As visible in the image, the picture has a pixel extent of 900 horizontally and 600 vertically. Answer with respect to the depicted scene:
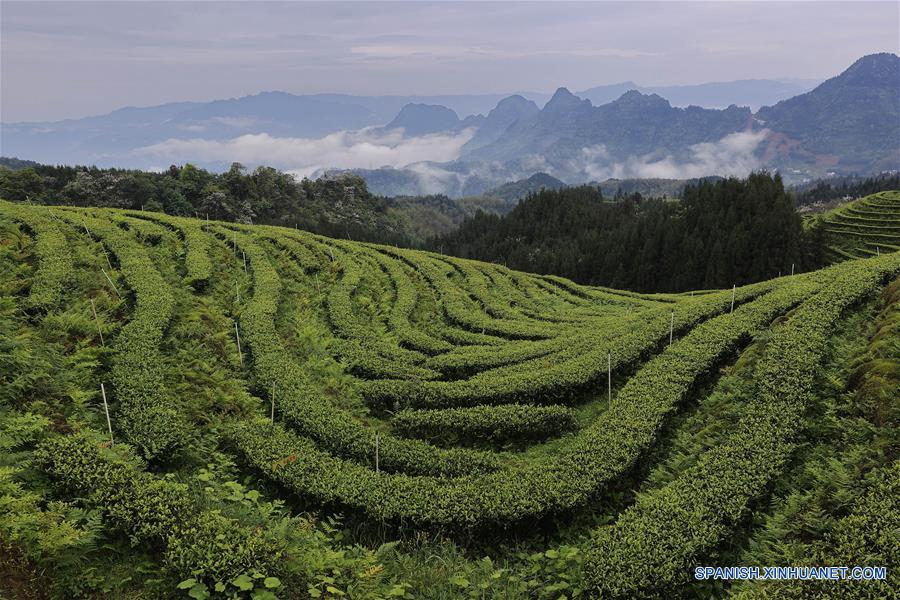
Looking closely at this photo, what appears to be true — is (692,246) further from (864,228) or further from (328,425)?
(328,425)

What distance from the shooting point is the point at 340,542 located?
1000 cm

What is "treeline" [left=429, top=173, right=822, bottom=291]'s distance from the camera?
67.6m

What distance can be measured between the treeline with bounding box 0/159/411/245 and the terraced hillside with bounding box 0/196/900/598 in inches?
2057

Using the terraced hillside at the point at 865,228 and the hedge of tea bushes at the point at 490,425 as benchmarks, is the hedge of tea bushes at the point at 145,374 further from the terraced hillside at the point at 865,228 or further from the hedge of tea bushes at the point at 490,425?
the terraced hillside at the point at 865,228

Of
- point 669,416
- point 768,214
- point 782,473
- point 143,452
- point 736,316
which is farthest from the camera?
point 768,214

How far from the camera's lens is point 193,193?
9162 cm

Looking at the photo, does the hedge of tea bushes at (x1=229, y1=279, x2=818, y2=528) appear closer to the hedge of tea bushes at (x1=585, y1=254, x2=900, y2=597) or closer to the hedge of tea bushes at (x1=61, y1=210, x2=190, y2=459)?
the hedge of tea bushes at (x1=585, y1=254, x2=900, y2=597)

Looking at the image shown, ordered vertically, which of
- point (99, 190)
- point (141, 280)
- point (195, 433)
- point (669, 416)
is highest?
point (99, 190)

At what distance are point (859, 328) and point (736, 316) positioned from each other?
405 centimetres

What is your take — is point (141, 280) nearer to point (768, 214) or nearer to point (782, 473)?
point (782, 473)

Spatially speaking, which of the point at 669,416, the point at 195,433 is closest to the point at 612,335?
the point at 669,416

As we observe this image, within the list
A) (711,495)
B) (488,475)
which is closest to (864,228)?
(711,495)

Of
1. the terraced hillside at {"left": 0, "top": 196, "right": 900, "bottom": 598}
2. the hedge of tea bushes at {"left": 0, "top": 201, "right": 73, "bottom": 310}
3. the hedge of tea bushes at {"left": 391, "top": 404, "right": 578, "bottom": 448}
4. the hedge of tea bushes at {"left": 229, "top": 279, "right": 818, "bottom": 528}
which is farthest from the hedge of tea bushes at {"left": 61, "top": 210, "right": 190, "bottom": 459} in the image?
the hedge of tea bushes at {"left": 391, "top": 404, "right": 578, "bottom": 448}

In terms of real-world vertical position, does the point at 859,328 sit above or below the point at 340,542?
above
